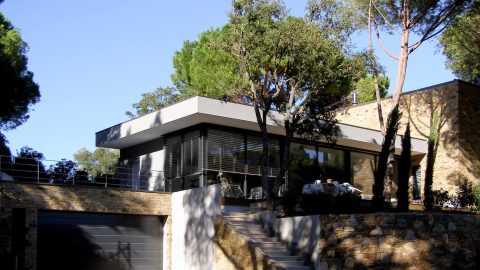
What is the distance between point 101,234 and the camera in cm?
1759

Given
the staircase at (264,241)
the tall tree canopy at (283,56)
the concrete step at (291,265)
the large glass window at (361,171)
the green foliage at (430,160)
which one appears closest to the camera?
the concrete step at (291,265)

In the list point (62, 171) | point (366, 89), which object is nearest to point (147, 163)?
point (62, 171)

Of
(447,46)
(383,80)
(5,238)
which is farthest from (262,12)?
(383,80)

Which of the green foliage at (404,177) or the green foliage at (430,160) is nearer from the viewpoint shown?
the green foliage at (404,177)

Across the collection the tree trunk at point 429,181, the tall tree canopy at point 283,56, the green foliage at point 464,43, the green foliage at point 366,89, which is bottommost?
the tree trunk at point 429,181

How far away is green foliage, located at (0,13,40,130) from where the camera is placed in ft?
70.9

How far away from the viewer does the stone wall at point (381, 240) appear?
14.0 meters

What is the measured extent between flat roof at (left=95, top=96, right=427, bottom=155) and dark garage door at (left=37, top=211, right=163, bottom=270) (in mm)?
2984

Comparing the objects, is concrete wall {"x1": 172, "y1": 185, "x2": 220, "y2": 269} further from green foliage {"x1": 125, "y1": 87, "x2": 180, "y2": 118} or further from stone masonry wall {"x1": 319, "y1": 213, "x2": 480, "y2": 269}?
green foliage {"x1": 125, "y1": 87, "x2": 180, "y2": 118}

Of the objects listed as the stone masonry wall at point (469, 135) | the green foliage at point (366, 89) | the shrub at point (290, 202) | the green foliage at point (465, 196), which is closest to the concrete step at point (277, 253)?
the shrub at point (290, 202)

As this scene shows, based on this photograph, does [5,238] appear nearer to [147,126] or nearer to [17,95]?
[147,126]

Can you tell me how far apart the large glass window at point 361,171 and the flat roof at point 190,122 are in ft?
4.65

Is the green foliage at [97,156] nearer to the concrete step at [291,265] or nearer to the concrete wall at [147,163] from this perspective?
the concrete wall at [147,163]

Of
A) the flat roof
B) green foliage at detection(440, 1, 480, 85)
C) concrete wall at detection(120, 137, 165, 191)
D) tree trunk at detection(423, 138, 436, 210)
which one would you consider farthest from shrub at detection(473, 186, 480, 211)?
concrete wall at detection(120, 137, 165, 191)
